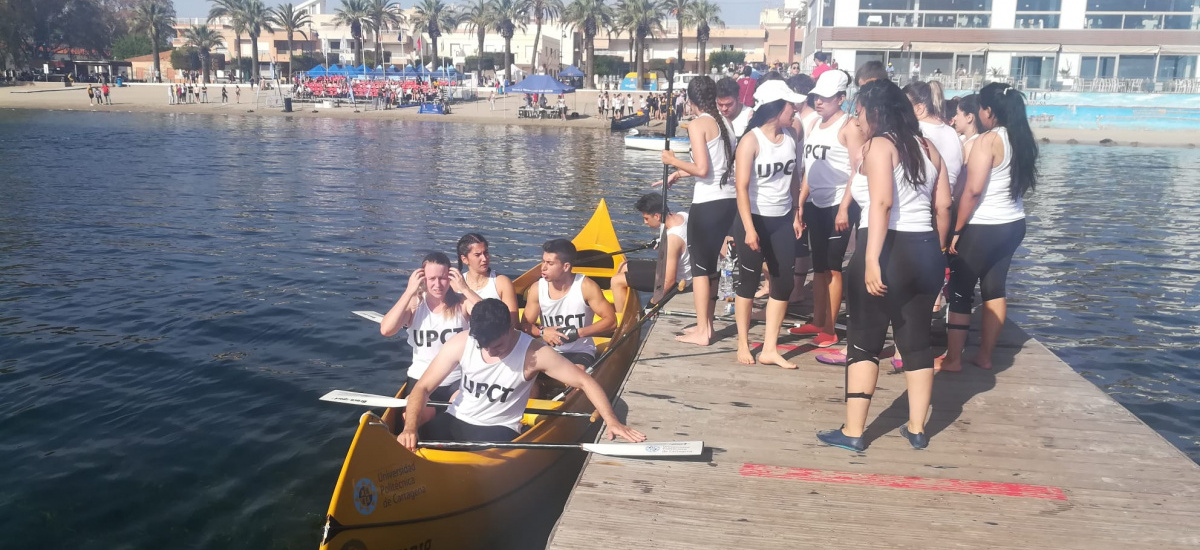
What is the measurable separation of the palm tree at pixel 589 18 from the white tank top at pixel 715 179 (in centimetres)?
6617

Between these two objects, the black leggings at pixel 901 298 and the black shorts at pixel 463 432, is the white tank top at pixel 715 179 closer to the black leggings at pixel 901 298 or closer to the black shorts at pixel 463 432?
the black leggings at pixel 901 298

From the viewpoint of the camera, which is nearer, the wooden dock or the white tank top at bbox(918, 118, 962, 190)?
the wooden dock

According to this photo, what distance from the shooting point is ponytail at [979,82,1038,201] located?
5804mm

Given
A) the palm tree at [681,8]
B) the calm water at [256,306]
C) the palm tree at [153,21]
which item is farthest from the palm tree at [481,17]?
the calm water at [256,306]

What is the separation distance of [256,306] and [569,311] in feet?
22.2

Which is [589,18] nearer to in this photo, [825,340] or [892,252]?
[825,340]

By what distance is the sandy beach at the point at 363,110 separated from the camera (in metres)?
43.8

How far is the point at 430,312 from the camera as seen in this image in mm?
6797

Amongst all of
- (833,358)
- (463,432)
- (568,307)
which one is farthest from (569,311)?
(833,358)

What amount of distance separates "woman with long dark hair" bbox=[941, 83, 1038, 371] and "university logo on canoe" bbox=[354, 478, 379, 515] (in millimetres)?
4426

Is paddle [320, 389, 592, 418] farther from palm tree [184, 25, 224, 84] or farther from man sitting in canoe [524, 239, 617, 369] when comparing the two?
palm tree [184, 25, 224, 84]

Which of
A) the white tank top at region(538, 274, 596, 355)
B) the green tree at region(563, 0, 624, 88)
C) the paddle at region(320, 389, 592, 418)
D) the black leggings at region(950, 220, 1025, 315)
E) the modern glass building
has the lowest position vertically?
the paddle at region(320, 389, 592, 418)

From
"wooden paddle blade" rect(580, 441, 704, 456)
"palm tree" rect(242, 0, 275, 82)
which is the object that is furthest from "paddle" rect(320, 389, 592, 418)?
"palm tree" rect(242, 0, 275, 82)

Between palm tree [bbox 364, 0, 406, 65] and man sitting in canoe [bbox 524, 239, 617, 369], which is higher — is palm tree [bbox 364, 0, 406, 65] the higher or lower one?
the higher one
